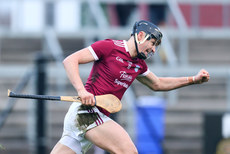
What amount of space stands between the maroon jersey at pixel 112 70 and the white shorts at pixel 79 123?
14 centimetres

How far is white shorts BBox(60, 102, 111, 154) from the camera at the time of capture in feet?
20.7

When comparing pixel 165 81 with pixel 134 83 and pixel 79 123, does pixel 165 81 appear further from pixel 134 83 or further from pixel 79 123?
pixel 134 83

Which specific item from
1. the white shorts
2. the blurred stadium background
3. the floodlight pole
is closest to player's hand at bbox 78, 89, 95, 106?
the white shorts

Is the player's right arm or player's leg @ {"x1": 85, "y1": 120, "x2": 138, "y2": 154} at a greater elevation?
the player's right arm

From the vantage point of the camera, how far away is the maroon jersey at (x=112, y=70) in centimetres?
638

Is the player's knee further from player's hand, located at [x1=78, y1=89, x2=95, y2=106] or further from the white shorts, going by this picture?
player's hand, located at [x1=78, y1=89, x2=95, y2=106]

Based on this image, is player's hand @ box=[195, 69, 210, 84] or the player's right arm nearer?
the player's right arm

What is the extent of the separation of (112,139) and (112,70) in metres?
0.71

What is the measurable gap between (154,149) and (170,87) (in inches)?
148

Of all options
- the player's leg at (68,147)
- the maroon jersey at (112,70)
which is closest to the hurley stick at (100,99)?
the maroon jersey at (112,70)

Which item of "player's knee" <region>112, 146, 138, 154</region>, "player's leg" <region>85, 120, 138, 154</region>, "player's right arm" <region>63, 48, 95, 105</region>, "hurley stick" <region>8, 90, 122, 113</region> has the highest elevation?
"player's right arm" <region>63, 48, 95, 105</region>

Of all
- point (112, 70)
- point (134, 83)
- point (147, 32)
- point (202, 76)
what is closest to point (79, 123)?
point (112, 70)

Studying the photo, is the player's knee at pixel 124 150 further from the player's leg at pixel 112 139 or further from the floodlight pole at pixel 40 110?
the floodlight pole at pixel 40 110

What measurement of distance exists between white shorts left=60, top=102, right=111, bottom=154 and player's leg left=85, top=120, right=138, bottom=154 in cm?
8
